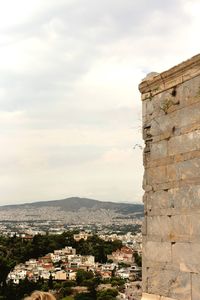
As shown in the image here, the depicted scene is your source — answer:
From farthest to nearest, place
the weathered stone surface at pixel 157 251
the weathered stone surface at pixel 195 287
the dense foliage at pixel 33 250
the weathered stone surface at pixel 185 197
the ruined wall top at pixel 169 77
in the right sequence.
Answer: the dense foliage at pixel 33 250, the weathered stone surface at pixel 157 251, the ruined wall top at pixel 169 77, the weathered stone surface at pixel 185 197, the weathered stone surface at pixel 195 287

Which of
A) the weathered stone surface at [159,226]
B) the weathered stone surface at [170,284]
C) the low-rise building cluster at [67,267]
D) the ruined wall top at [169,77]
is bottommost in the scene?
the low-rise building cluster at [67,267]

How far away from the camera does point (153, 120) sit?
5734 millimetres

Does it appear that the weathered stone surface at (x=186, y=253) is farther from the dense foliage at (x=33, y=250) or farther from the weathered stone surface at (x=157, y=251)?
the dense foliage at (x=33, y=250)

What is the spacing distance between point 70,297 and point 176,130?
50181 mm

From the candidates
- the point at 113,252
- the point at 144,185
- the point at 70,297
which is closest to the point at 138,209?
the point at 113,252

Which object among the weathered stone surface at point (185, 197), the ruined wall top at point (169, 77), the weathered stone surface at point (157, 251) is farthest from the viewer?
the weathered stone surface at point (157, 251)

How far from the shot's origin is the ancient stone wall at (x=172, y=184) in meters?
4.97

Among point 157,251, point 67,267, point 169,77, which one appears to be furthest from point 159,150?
point 67,267

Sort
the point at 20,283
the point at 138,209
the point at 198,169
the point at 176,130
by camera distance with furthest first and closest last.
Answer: the point at 138,209 → the point at 20,283 → the point at 176,130 → the point at 198,169

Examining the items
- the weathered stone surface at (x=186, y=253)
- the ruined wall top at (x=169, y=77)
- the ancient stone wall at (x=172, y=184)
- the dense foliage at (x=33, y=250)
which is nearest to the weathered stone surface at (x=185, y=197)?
the ancient stone wall at (x=172, y=184)

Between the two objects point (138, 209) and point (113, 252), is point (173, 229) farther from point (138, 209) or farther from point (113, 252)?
point (138, 209)

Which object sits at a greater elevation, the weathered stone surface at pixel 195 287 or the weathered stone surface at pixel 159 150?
the weathered stone surface at pixel 159 150

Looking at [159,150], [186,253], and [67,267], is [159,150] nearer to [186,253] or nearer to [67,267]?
[186,253]

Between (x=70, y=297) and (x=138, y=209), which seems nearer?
(x=70, y=297)
